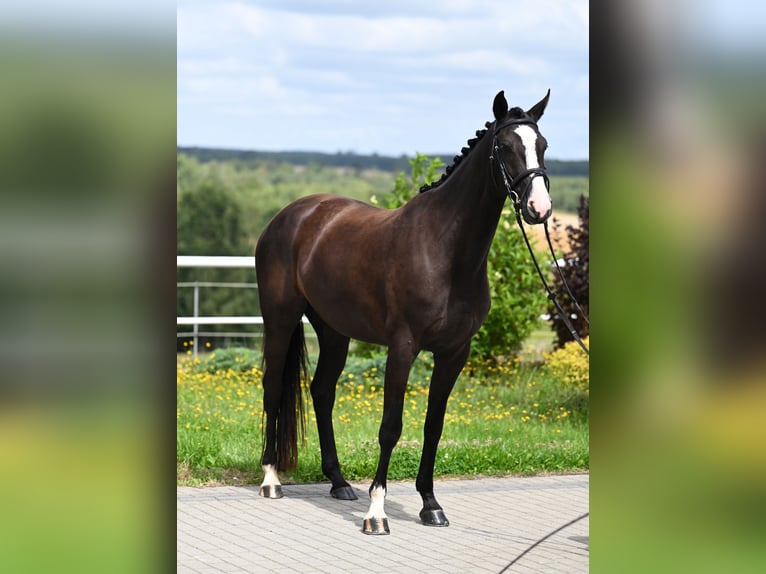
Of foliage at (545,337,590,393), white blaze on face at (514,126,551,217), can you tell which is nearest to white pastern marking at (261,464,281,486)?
white blaze on face at (514,126,551,217)

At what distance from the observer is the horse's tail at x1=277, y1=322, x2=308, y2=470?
21.1 ft

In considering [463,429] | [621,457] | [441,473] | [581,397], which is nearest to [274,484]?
[441,473]

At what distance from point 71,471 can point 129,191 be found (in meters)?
0.43

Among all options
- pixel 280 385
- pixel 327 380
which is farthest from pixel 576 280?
pixel 280 385

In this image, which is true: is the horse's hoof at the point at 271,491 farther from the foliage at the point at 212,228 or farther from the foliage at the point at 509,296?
the foliage at the point at 212,228

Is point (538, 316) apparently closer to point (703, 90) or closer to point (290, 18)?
point (703, 90)

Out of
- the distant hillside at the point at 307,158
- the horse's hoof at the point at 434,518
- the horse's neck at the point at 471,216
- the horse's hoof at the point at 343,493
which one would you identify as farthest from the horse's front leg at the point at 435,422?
the distant hillside at the point at 307,158

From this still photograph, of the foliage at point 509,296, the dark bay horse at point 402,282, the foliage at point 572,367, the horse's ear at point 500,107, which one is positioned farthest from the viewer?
the foliage at point 509,296

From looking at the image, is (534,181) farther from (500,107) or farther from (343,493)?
(343,493)

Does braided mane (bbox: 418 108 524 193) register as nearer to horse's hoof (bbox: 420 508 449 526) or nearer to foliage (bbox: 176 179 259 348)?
horse's hoof (bbox: 420 508 449 526)

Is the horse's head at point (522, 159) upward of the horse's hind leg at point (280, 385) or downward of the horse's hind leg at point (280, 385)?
upward

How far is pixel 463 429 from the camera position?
7.88 metres

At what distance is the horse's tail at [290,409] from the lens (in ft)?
21.1

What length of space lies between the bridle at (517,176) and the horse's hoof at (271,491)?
241cm
